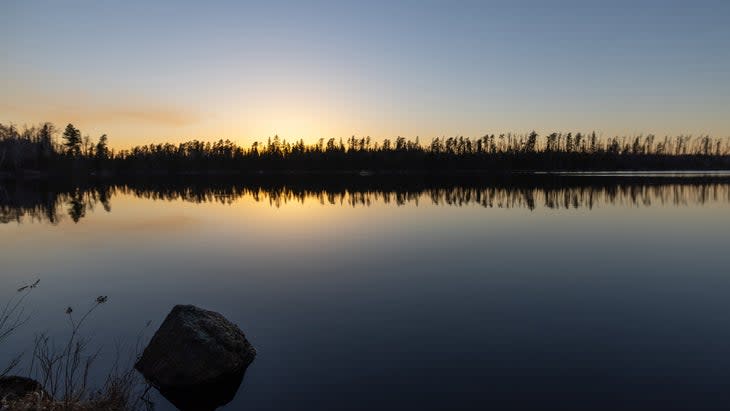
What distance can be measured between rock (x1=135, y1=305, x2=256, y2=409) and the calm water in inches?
19.2

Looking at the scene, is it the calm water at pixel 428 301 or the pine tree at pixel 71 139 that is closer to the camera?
the calm water at pixel 428 301

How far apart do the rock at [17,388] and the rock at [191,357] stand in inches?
76.5

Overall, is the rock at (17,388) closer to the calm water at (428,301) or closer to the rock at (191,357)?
the rock at (191,357)

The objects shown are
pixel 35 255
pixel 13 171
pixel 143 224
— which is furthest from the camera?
pixel 13 171

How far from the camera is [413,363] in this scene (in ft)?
31.8

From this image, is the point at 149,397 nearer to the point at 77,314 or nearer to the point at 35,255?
the point at 77,314

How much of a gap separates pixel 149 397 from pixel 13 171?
5046 inches

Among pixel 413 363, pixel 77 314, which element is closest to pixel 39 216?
pixel 77 314

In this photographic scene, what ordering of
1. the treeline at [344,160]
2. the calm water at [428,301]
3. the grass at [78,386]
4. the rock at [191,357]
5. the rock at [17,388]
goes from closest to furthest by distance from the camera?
the grass at [78,386] → the rock at [17,388] → the calm water at [428,301] → the rock at [191,357] → the treeline at [344,160]

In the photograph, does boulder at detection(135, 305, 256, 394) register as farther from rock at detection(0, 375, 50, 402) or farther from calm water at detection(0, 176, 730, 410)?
rock at detection(0, 375, 50, 402)

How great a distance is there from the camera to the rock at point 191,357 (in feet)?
29.4

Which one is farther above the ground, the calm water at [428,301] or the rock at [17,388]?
the rock at [17,388]

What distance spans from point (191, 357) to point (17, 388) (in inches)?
110

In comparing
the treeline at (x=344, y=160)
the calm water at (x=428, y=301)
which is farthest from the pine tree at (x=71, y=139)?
the calm water at (x=428, y=301)
